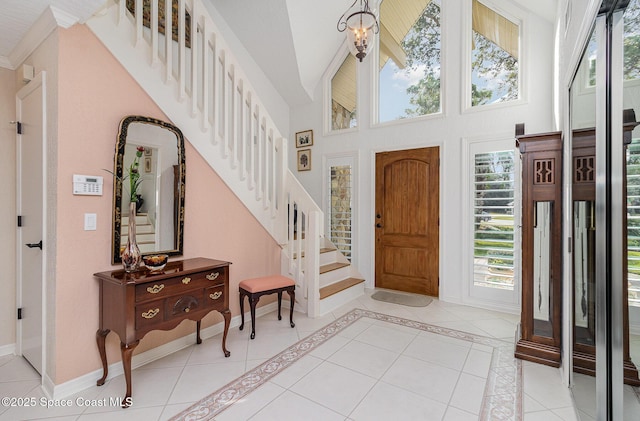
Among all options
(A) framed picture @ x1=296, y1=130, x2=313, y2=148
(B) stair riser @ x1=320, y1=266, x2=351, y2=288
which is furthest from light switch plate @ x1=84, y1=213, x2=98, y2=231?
(A) framed picture @ x1=296, y1=130, x2=313, y2=148

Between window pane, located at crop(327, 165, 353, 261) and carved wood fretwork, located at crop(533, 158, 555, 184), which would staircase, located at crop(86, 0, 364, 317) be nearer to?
Answer: window pane, located at crop(327, 165, 353, 261)

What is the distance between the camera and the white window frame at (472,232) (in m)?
3.59

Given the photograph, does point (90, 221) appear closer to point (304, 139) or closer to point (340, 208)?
point (340, 208)

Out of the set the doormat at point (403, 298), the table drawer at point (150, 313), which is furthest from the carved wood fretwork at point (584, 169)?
the table drawer at point (150, 313)

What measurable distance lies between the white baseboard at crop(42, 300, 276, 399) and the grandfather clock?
278 cm

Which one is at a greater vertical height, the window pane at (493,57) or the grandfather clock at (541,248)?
the window pane at (493,57)

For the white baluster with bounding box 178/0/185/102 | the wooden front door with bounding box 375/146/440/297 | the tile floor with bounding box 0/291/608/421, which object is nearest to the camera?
the tile floor with bounding box 0/291/608/421

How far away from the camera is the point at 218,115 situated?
10.1 feet

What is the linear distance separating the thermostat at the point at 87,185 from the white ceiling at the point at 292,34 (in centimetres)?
326

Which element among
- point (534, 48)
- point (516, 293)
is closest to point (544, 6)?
point (534, 48)

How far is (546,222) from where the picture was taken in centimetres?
253

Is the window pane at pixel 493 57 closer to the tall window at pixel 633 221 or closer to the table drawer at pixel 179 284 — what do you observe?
the tall window at pixel 633 221

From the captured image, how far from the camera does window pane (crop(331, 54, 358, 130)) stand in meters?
4.95

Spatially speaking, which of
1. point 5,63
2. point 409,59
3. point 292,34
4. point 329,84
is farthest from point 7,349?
point 409,59
